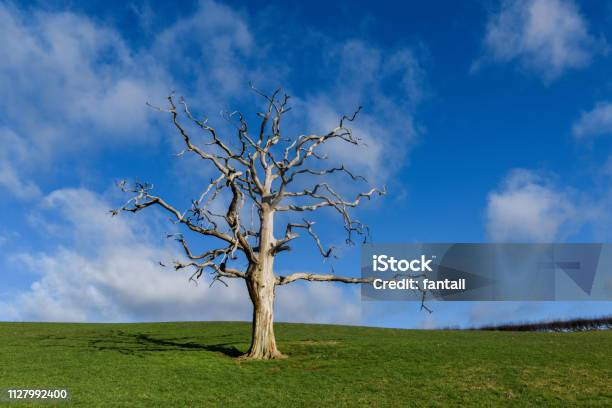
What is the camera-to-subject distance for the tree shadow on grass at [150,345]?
3150 centimetres

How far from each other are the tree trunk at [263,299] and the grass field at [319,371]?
4.30ft

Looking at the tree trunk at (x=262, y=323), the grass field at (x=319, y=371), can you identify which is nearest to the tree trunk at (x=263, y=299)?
the tree trunk at (x=262, y=323)

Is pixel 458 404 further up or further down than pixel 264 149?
further down

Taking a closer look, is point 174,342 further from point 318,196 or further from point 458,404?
point 458,404

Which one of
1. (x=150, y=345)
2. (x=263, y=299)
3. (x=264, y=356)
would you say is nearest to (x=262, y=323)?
(x=263, y=299)

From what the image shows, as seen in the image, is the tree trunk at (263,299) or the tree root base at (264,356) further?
the tree trunk at (263,299)

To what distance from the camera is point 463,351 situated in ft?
96.3

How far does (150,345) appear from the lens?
33.8 metres

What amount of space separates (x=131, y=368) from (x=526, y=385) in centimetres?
1717

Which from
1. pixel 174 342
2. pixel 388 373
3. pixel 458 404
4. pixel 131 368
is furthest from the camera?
pixel 174 342

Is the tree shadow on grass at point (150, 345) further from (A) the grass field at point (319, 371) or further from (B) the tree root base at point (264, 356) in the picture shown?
(B) the tree root base at point (264, 356)

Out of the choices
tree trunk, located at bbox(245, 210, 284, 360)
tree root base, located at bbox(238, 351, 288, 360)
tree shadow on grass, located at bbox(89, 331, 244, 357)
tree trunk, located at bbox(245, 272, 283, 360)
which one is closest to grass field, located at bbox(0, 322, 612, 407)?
tree shadow on grass, located at bbox(89, 331, 244, 357)

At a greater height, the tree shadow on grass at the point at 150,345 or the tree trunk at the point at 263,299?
the tree trunk at the point at 263,299

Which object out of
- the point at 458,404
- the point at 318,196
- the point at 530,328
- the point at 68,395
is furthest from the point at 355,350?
the point at 530,328
